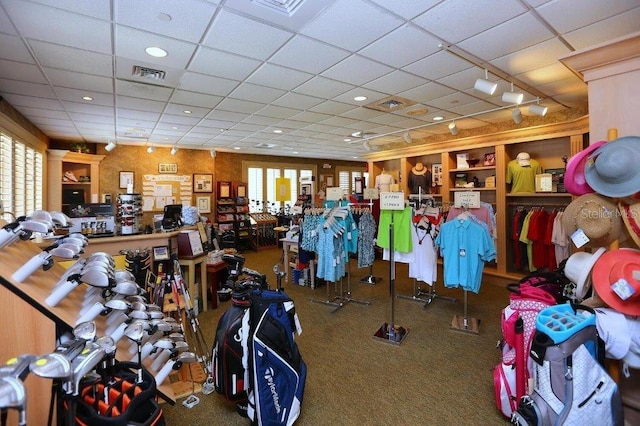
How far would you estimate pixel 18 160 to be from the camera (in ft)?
15.5

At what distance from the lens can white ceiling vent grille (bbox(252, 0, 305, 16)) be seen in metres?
2.15

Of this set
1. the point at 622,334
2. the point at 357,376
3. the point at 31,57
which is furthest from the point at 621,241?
the point at 31,57

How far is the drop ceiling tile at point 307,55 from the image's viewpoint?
2.73 meters

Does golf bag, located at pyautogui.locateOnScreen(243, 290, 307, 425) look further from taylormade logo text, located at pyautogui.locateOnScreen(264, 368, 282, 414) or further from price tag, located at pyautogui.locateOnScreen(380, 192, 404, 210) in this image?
price tag, located at pyautogui.locateOnScreen(380, 192, 404, 210)

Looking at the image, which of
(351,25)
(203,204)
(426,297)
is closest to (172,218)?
(351,25)

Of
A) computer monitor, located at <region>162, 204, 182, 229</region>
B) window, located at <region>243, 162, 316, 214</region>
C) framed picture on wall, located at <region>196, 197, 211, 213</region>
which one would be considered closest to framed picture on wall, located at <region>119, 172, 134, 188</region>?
framed picture on wall, located at <region>196, 197, 211, 213</region>

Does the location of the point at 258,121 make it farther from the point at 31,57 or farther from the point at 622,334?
the point at 622,334

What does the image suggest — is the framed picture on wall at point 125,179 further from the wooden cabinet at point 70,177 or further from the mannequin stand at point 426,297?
the mannequin stand at point 426,297

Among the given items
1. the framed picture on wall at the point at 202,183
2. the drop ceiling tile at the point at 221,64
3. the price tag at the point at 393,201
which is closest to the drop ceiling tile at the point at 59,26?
the drop ceiling tile at the point at 221,64

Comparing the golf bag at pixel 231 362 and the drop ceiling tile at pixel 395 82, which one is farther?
the drop ceiling tile at pixel 395 82

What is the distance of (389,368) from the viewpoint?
2707 mm

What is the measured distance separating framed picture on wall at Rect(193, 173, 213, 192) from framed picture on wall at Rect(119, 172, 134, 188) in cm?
148

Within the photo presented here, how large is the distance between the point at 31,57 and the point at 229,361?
322 centimetres

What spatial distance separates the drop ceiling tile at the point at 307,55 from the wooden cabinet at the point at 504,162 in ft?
9.25
